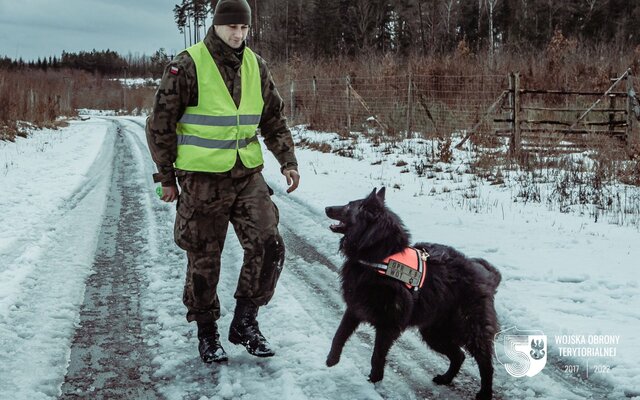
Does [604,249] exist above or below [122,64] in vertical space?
below

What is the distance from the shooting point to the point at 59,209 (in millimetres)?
7941

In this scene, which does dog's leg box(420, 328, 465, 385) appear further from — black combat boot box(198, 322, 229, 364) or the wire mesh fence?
the wire mesh fence

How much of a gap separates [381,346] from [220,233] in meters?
1.22

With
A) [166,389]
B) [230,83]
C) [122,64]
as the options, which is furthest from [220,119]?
[122,64]

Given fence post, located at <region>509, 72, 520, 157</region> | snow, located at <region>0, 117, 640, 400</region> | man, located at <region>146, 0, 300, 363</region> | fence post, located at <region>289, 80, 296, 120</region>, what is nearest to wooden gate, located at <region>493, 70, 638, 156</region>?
fence post, located at <region>509, 72, 520, 157</region>

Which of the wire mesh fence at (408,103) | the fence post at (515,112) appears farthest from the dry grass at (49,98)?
the fence post at (515,112)

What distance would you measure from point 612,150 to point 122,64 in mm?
107048

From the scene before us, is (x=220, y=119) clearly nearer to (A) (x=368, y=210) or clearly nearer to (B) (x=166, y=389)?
(A) (x=368, y=210)

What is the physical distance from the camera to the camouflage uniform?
10.6 feet

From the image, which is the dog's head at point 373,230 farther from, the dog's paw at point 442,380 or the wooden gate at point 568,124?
the wooden gate at point 568,124

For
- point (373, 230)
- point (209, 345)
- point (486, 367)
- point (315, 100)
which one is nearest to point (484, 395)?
point (486, 367)

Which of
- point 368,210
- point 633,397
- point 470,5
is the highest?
point 470,5

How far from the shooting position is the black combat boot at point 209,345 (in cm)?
346

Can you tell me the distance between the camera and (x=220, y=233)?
11.5 feet
